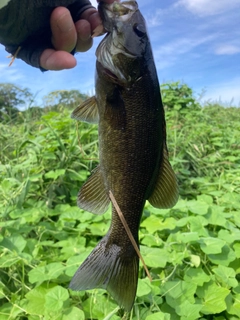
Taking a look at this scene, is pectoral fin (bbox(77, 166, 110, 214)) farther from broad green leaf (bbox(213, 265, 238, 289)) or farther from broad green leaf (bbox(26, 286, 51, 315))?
broad green leaf (bbox(213, 265, 238, 289))

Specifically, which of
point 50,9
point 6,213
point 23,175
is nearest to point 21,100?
point 23,175

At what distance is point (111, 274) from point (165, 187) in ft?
1.10

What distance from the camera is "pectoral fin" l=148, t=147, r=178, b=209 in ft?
3.62

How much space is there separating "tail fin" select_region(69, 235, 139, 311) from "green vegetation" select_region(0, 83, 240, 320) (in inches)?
6.2

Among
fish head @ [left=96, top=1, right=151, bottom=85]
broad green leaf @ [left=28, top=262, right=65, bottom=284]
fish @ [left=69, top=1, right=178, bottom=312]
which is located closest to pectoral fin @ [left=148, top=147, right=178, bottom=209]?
fish @ [left=69, top=1, right=178, bottom=312]

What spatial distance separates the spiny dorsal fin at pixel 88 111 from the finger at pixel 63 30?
303mm

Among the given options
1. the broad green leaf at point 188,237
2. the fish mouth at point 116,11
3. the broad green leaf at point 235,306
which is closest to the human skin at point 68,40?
the fish mouth at point 116,11

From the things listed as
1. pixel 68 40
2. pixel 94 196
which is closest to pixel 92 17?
pixel 68 40

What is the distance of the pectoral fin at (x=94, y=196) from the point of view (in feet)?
3.78

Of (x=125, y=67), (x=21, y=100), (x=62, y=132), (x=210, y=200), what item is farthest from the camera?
(x=21, y=100)

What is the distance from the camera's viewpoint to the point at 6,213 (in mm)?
2020

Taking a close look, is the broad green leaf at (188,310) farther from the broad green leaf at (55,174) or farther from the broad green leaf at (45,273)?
the broad green leaf at (55,174)

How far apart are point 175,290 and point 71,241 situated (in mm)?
634

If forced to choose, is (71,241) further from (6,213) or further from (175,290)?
(175,290)
